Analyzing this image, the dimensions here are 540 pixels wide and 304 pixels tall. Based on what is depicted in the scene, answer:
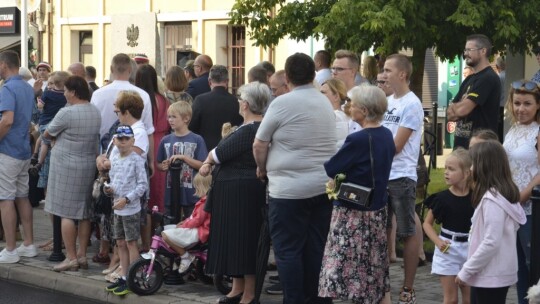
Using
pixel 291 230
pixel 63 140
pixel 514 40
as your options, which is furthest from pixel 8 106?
pixel 514 40

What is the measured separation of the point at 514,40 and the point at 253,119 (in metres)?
5.97

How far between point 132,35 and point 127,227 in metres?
15.9

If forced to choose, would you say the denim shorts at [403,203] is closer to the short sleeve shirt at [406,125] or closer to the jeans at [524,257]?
the short sleeve shirt at [406,125]

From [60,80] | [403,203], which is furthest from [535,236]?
[60,80]

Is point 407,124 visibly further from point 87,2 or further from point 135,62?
point 87,2

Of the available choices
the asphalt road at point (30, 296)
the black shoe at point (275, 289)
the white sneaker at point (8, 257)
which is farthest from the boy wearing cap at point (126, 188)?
the white sneaker at point (8, 257)

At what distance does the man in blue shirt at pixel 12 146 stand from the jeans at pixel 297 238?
3844 millimetres

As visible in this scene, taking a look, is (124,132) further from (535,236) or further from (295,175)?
(535,236)

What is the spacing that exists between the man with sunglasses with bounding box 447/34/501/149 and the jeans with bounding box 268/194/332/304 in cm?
156

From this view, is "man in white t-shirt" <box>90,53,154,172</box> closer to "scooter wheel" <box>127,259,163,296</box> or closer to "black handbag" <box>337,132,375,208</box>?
"scooter wheel" <box>127,259,163,296</box>

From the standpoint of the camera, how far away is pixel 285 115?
327 inches

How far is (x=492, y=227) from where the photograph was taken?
670 centimetres

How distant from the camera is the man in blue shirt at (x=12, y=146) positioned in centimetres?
1117

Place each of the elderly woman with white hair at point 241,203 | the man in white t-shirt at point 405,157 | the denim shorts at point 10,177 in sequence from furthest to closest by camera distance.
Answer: the denim shorts at point 10,177, the man in white t-shirt at point 405,157, the elderly woman with white hair at point 241,203
